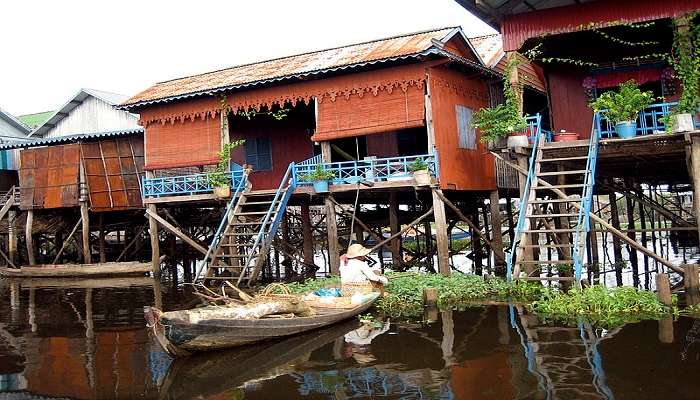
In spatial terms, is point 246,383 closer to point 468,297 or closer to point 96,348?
point 96,348

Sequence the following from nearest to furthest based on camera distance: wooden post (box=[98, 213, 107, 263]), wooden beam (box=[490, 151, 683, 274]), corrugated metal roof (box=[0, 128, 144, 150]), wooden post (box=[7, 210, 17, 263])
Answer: wooden beam (box=[490, 151, 683, 274]), corrugated metal roof (box=[0, 128, 144, 150]), wooden post (box=[98, 213, 107, 263]), wooden post (box=[7, 210, 17, 263])

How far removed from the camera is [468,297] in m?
11.4

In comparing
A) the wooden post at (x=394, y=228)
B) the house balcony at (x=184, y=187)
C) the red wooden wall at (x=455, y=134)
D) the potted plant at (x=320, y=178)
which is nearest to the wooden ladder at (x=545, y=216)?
the red wooden wall at (x=455, y=134)

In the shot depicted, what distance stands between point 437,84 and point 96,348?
349 inches

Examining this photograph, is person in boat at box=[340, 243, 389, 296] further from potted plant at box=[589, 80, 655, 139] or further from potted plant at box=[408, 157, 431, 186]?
potted plant at box=[589, 80, 655, 139]

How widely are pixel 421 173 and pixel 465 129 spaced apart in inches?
100.0

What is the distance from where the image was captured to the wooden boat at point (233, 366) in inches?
280

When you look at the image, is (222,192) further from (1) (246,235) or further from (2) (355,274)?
(2) (355,274)

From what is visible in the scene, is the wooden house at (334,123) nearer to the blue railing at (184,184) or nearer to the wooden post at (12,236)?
the blue railing at (184,184)

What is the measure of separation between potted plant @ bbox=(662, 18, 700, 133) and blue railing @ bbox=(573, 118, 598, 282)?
1.30 m

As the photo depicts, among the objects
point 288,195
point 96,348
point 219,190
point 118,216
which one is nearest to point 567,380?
point 96,348

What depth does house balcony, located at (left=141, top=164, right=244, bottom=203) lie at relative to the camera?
1630cm

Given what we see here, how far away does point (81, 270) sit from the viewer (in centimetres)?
1978

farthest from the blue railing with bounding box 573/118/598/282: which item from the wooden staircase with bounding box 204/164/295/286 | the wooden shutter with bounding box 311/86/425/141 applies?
the wooden staircase with bounding box 204/164/295/286
